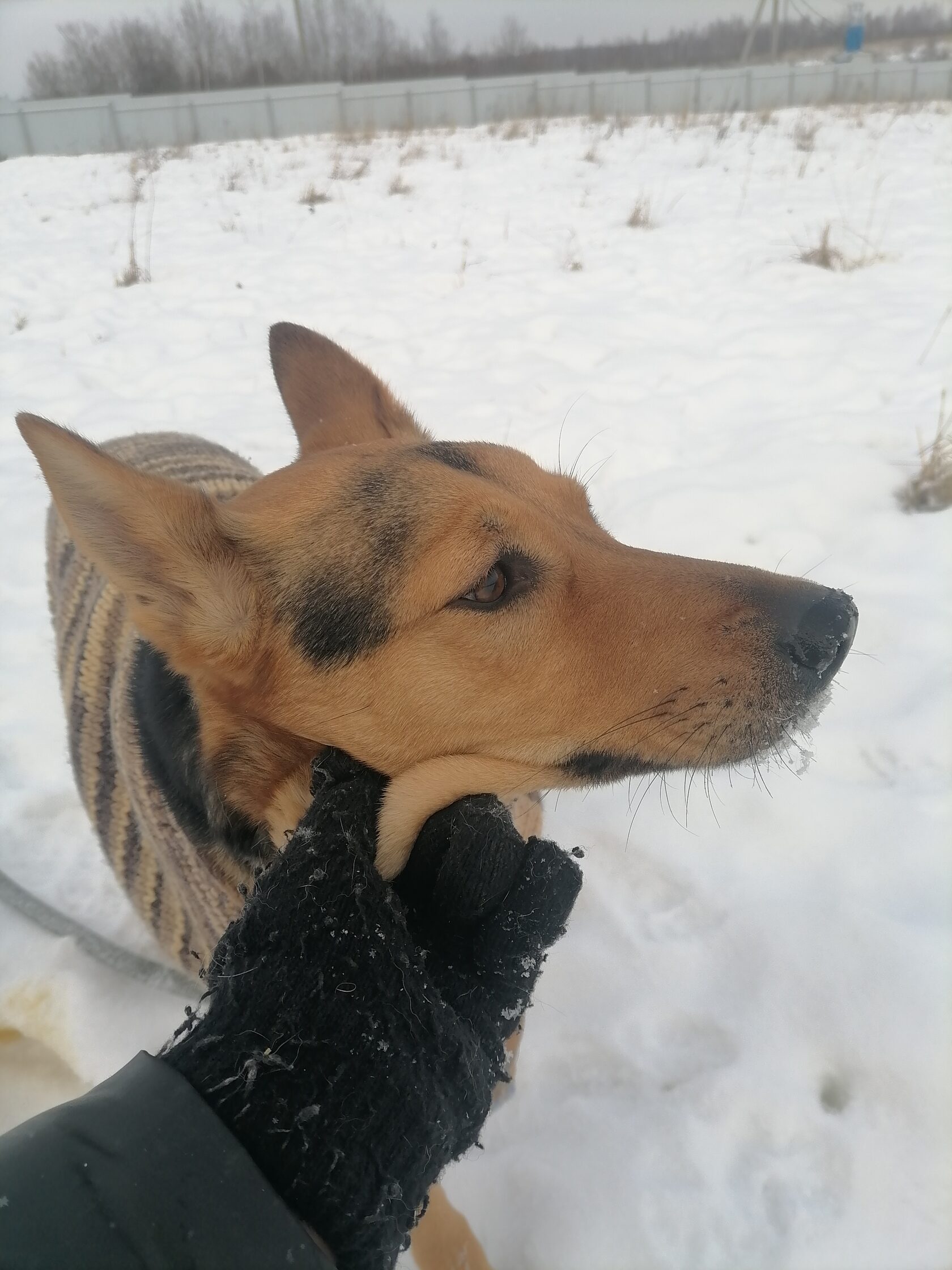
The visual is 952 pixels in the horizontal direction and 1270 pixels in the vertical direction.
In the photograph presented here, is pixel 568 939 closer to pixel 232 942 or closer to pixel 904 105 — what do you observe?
pixel 232 942

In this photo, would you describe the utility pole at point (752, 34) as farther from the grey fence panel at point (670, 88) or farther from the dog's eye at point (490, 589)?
the dog's eye at point (490, 589)

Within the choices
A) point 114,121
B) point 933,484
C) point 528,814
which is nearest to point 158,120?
point 114,121

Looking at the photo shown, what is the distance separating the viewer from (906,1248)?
61.6 inches

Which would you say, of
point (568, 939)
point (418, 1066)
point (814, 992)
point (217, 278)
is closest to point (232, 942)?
point (418, 1066)

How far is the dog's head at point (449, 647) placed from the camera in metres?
1.49

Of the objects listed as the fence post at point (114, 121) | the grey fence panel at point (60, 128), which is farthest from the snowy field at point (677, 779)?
the fence post at point (114, 121)

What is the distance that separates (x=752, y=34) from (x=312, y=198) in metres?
28.2

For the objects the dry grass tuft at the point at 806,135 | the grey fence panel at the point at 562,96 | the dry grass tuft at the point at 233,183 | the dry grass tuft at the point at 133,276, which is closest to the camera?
the dry grass tuft at the point at 133,276

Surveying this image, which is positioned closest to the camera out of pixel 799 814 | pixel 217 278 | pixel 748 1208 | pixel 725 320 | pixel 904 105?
pixel 748 1208

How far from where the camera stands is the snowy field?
1739 millimetres

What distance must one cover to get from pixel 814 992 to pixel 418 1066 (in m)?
1.34

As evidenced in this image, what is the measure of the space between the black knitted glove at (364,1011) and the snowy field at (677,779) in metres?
0.79

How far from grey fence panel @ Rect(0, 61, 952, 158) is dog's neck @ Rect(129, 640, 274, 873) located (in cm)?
2220

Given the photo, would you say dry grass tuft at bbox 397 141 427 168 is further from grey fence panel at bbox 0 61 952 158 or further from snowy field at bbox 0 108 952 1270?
grey fence panel at bbox 0 61 952 158
